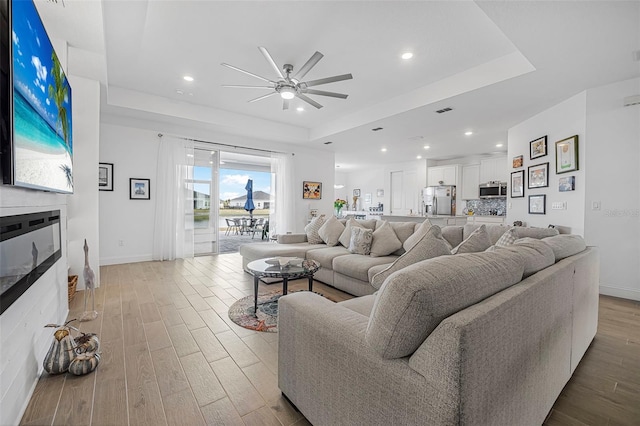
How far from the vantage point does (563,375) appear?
159 cm

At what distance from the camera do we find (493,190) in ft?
24.4

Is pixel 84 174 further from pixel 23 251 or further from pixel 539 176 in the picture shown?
pixel 539 176

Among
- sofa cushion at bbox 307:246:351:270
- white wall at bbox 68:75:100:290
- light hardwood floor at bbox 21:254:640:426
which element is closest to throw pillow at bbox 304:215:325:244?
sofa cushion at bbox 307:246:351:270

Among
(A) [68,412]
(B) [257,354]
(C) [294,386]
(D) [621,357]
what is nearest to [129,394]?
(A) [68,412]

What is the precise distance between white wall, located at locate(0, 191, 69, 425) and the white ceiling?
1.85 m

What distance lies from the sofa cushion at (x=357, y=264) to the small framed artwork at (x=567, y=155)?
276cm

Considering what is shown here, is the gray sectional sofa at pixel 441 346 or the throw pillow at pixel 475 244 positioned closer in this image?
the gray sectional sofa at pixel 441 346

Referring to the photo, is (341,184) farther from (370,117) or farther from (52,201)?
(52,201)

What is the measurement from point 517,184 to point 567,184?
3.72ft

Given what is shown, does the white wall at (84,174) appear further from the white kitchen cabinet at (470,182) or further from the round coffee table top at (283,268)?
the white kitchen cabinet at (470,182)

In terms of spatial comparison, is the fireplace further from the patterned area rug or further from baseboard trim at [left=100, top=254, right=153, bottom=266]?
baseboard trim at [left=100, top=254, right=153, bottom=266]

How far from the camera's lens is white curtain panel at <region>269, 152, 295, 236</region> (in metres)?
6.85

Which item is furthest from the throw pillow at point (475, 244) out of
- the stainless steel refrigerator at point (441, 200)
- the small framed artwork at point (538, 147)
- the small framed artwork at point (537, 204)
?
the stainless steel refrigerator at point (441, 200)

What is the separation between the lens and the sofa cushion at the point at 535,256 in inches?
52.7
